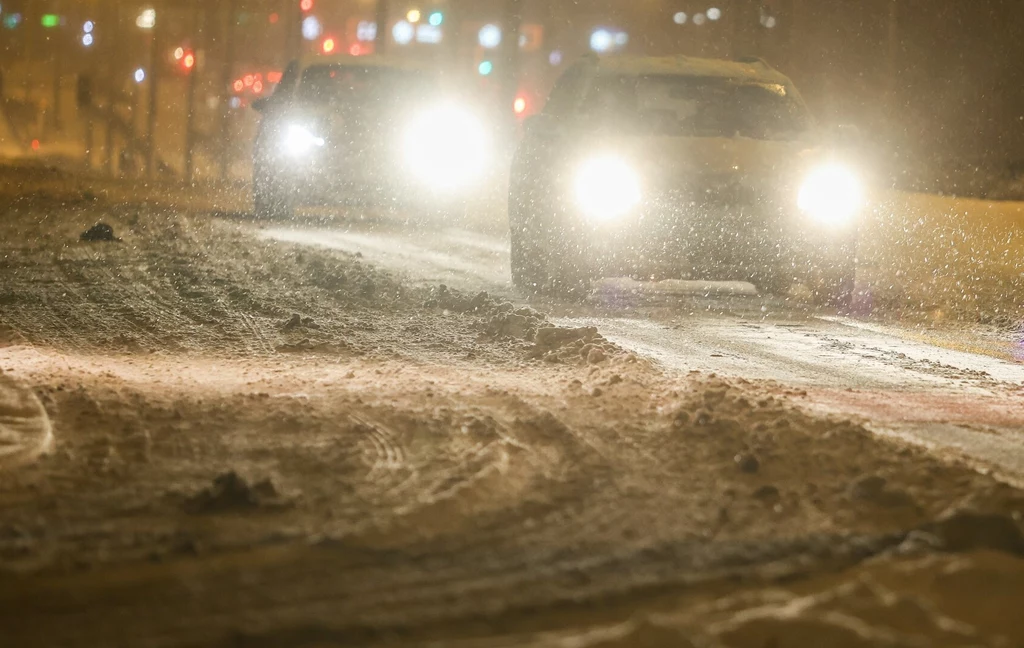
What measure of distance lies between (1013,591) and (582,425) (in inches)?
88.6

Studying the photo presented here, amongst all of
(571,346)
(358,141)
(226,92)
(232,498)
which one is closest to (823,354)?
(571,346)

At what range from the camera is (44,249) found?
12.1 m

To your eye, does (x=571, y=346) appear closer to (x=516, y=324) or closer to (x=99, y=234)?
(x=516, y=324)

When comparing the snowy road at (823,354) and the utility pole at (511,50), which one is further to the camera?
the utility pole at (511,50)

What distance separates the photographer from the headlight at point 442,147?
17.0 m

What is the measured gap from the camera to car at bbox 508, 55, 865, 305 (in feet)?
30.7

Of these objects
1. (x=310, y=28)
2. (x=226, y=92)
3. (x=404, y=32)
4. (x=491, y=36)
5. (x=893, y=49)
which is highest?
(x=404, y=32)

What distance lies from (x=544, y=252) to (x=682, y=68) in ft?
6.85

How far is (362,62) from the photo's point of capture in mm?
17328

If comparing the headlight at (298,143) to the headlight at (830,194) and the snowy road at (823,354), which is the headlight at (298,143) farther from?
the headlight at (830,194)

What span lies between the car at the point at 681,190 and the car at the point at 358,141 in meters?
6.70

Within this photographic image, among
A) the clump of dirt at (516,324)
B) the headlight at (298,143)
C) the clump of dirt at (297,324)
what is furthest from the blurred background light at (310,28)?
the clump of dirt at (516,324)

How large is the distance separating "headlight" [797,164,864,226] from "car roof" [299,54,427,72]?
9.09 meters

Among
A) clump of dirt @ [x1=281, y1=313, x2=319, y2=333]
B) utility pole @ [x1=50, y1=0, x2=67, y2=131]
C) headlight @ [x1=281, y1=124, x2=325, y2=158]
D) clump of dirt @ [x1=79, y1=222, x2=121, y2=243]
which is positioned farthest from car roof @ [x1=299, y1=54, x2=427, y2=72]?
utility pole @ [x1=50, y1=0, x2=67, y2=131]
